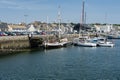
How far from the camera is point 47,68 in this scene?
159ft

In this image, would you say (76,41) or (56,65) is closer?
(56,65)

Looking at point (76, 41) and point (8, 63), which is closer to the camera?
point (8, 63)

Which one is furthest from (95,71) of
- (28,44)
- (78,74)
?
(28,44)

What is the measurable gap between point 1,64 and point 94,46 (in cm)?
4907

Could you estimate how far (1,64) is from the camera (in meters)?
51.3

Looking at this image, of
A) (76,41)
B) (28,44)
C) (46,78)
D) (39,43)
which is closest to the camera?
(46,78)

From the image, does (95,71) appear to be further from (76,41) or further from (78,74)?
(76,41)

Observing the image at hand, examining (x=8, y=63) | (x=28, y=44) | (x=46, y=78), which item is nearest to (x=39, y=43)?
(x=28, y=44)

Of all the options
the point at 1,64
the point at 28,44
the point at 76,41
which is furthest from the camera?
the point at 76,41

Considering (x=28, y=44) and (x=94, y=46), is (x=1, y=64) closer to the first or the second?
(x=28, y=44)

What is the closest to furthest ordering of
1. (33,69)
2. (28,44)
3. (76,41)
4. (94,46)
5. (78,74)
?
(78,74) < (33,69) < (28,44) < (94,46) < (76,41)

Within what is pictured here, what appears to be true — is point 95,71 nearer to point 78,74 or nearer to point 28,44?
point 78,74

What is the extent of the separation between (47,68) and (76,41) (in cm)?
5698

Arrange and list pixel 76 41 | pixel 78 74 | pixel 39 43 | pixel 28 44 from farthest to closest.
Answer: pixel 76 41, pixel 39 43, pixel 28 44, pixel 78 74
